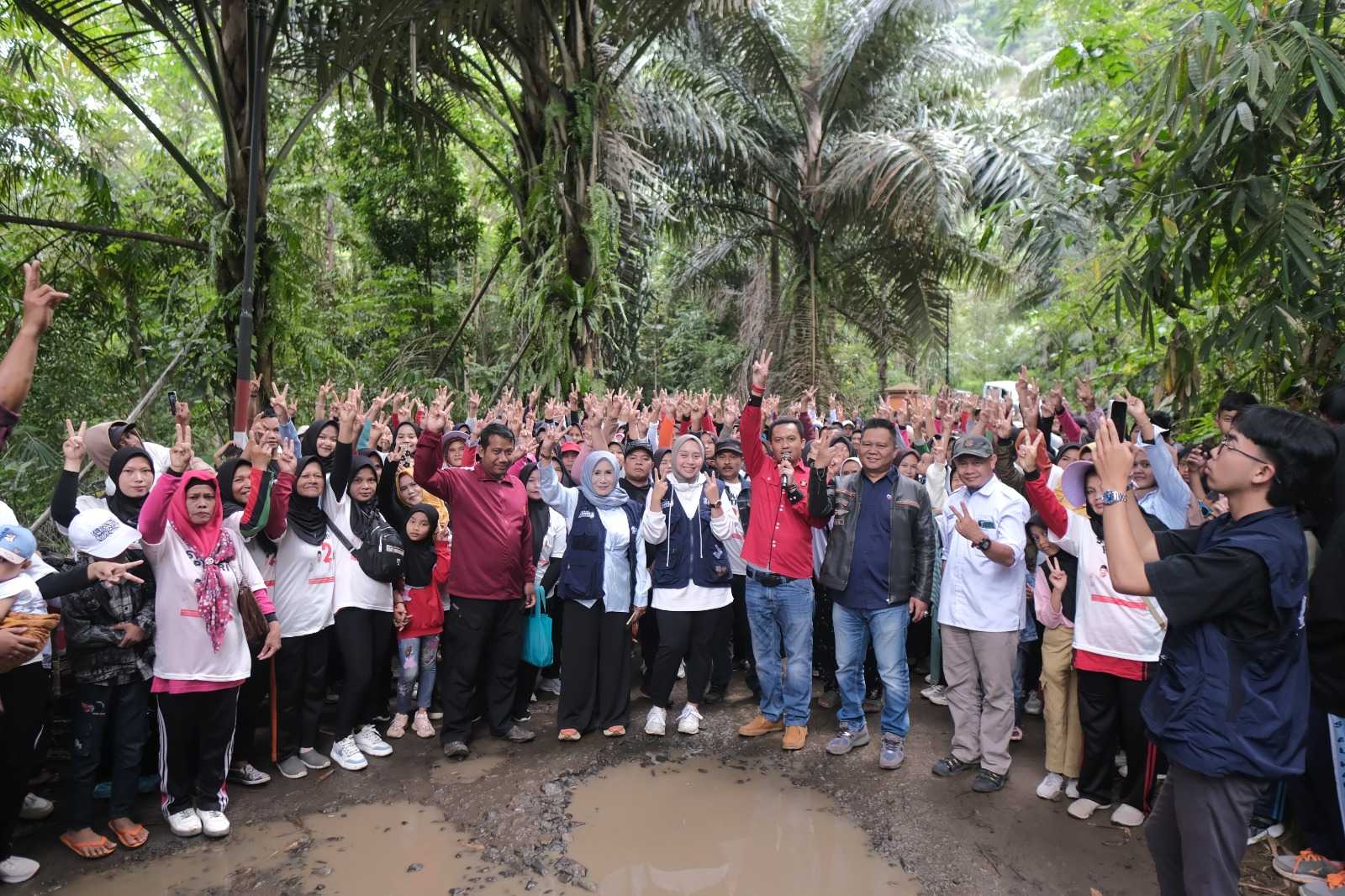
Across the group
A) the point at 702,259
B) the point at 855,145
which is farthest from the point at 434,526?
the point at 702,259

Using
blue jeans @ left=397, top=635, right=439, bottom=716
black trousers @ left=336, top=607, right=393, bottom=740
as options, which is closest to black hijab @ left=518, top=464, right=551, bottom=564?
blue jeans @ left=397, top=635, right=439, bottom=716

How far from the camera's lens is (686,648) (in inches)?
199

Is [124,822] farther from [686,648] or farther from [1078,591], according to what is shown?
[1078,591]

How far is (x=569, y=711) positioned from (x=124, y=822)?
219 cm

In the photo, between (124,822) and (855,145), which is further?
(855,145)

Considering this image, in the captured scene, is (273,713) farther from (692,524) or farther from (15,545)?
(692,524)

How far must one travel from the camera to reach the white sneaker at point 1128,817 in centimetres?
379

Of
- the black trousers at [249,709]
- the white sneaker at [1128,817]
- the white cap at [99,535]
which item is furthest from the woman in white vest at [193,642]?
the white sneaker at [1128,817]

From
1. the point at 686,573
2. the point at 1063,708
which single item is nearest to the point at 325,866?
the point at 686,573

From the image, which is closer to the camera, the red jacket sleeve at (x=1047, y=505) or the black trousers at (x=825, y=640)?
the red jacket sleeve at (x=1047, y=505)

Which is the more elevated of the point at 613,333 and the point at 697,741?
the point at 613,333

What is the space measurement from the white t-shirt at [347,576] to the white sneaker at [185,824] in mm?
1107

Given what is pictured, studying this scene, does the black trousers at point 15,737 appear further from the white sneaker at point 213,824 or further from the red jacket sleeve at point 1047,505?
the red jacket sleeve at point 1047,505

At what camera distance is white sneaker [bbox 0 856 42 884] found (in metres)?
3.27
